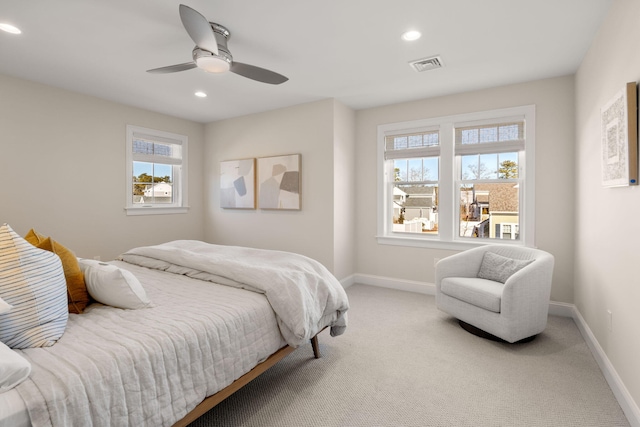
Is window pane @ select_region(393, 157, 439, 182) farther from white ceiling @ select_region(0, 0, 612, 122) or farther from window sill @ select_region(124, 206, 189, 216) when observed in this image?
window sill @ select_region(124, 206, 189, 216)

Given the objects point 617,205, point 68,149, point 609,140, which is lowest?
point 617,205

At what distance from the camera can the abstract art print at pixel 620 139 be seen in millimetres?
1778

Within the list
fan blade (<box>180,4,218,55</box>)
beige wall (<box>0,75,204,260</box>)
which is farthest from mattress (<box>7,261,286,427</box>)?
beige wall (<box>0,75,204,260</box>)

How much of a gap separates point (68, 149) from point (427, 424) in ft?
14.8

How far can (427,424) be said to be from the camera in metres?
1.77

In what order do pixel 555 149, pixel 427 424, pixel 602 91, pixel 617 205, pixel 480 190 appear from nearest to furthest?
pixel 427 424
pixel 617 205
pixel 602 91
pixel 555 149
pixel 480 190

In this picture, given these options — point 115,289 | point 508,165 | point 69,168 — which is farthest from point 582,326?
point 69,168

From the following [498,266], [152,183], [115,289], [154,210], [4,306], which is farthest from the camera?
[152,183]

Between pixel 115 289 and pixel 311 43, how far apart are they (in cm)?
231

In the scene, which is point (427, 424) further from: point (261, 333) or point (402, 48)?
point (402, 48)

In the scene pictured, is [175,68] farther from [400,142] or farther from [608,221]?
[608,221]

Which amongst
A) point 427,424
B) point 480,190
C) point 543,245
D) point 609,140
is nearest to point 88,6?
point 427,424

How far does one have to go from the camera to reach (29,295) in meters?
1.36

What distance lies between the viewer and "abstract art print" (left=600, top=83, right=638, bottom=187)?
178 centimetres
